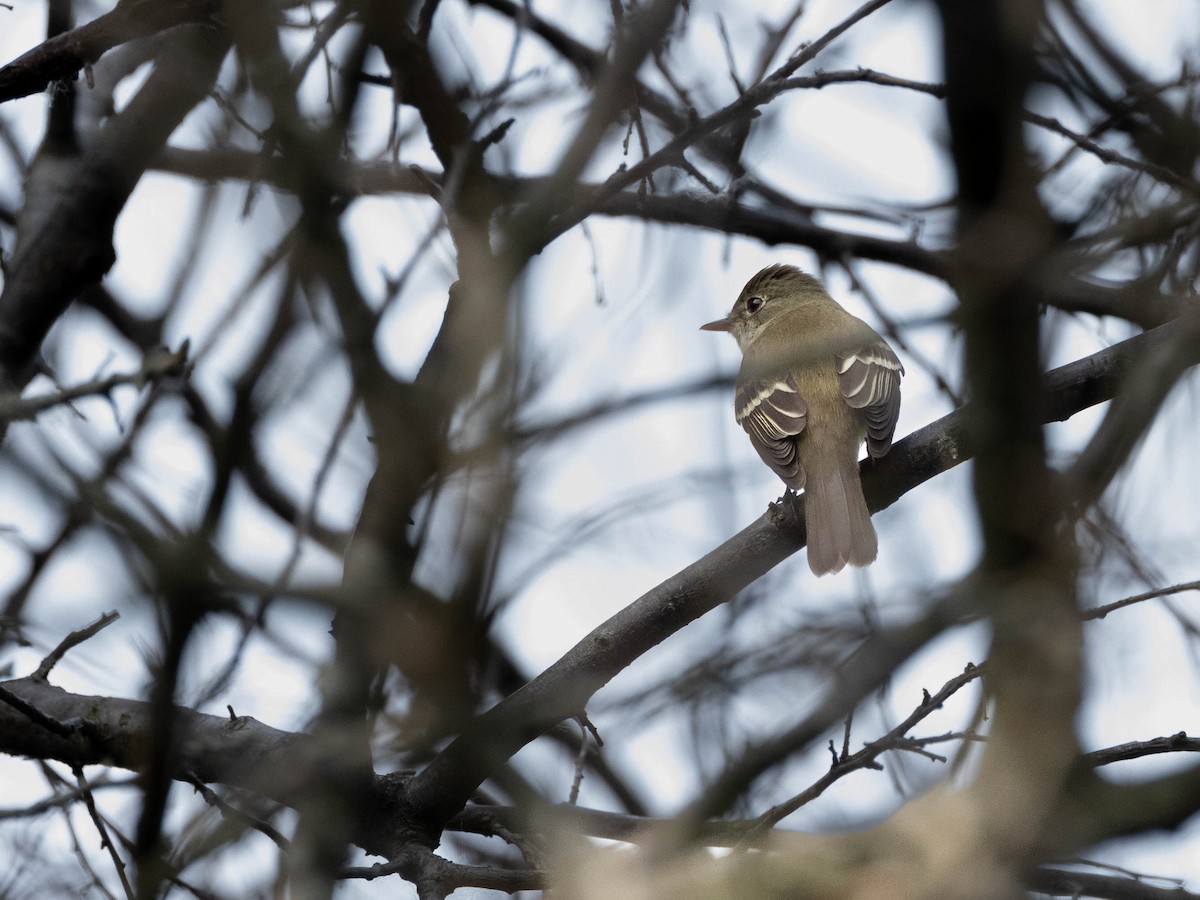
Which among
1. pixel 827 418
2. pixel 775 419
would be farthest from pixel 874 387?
pixel 775 419

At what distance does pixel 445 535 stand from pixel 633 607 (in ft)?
2.58

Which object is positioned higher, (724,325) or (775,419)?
(724,325)

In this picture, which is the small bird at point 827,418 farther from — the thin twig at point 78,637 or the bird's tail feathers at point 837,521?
the thin twig at point 78,637

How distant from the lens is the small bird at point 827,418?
4359 millimetres

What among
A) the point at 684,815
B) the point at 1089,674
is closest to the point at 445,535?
the point at 684,815

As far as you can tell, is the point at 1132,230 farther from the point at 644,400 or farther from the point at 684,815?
the point at 684,815

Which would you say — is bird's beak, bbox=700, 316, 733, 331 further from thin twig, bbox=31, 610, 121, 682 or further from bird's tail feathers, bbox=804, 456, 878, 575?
thin twig, bbox=31, 610, 121, 682

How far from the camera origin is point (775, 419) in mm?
5270

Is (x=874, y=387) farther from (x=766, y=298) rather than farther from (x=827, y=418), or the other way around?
(x=766, y=298)

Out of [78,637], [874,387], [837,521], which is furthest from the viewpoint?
[874,387]

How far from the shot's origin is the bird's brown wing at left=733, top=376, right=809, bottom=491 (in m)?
5.11

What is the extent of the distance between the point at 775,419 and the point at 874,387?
0.45m

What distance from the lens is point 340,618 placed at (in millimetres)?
2359

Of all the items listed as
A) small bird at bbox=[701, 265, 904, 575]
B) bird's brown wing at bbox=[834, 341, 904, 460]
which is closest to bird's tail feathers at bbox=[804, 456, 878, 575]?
small bird at bbox=[701, 265, 904, 575]
